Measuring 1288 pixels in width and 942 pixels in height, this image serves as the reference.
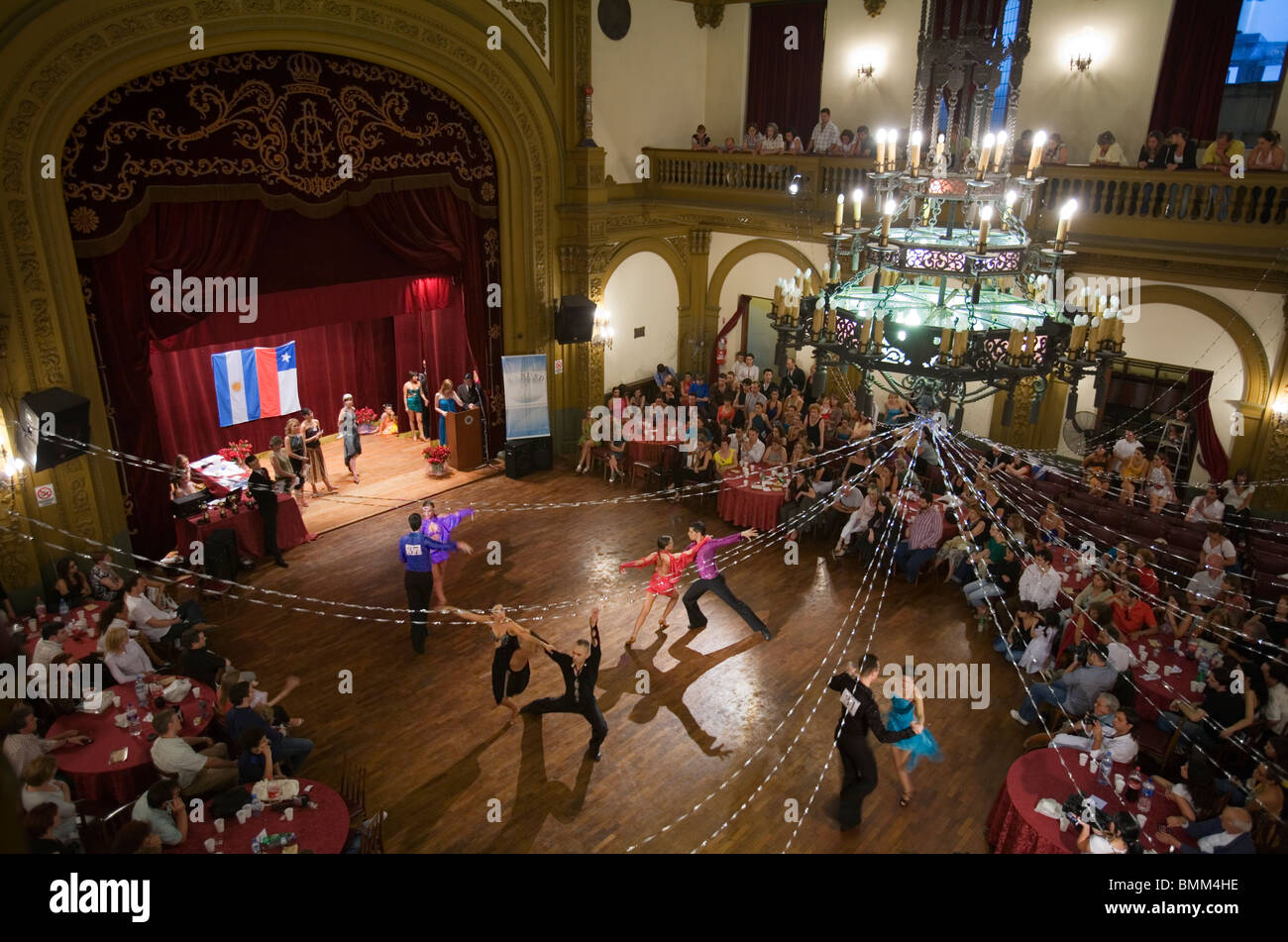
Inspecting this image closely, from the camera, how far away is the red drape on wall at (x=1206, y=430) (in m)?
10.1

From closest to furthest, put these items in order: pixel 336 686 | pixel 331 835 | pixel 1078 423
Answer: pixel 331 835
pixel 336 686
pixel 1078 423

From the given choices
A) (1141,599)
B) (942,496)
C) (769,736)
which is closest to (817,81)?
(942,496)

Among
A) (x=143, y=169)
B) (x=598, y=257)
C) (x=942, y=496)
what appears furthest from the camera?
(x=598, y=257)

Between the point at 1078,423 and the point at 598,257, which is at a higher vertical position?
the point at 598,257

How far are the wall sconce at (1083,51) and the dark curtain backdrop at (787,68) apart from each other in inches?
130

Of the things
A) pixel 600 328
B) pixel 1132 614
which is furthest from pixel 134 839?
pixel 600 328

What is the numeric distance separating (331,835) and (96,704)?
2.31 meters

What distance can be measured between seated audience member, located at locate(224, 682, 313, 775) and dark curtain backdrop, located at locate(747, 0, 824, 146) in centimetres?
1157

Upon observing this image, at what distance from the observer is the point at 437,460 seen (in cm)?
1205

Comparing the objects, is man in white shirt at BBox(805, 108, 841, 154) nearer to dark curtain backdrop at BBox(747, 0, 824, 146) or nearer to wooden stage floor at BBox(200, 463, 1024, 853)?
dark curtain backdrop at BBox(747, 0, 824, 146)

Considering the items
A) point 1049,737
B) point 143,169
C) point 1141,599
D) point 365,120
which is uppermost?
point 365,120

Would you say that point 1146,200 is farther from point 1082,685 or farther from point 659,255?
point 659,255

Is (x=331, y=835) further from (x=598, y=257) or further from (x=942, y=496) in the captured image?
(x=598, y=257)

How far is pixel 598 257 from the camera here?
12.6 meters
